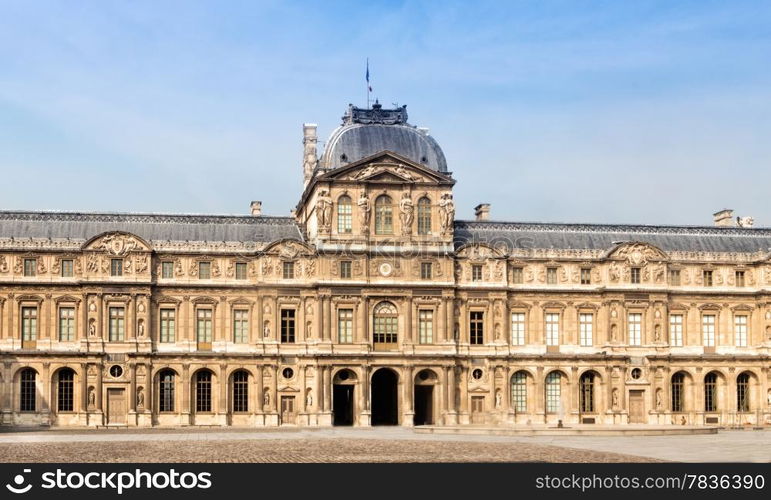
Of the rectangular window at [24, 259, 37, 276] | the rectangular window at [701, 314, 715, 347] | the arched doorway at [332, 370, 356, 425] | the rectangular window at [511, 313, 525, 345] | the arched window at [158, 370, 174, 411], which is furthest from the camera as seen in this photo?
the rectangular window at [701, 314, 715, 347]

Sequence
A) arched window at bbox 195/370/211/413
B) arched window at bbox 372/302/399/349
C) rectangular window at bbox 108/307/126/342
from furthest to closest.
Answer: arched window at bbox 372/302/399/349
arched window at bbox 195/370/211/413
rectangular window at bbox 108/307/126/342

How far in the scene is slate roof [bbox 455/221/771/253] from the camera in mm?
84375

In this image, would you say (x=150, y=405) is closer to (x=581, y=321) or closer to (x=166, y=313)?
(x=166, y=313)

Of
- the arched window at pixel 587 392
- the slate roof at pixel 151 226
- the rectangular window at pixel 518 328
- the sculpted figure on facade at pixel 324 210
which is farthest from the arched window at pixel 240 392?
the arched window at pixel 587 392

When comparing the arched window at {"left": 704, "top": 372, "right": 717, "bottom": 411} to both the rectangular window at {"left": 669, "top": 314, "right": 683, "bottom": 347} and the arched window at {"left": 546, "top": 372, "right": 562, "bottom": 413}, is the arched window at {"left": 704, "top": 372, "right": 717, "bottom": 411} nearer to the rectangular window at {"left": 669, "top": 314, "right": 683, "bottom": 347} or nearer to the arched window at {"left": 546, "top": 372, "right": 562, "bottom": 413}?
the rectangular window at {"left": 669, "top": 314, "right": 683, "bottom": 347}

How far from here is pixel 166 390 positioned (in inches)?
3103

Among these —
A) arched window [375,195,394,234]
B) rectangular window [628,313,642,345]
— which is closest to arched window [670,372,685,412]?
rectangular window [628,313,642,345]

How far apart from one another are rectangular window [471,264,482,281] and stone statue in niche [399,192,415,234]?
4.91m

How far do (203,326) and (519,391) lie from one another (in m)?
20.5

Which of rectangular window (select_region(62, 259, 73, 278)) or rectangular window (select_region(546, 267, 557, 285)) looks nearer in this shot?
rectangular window (select_region(62, 259, 73, 278))

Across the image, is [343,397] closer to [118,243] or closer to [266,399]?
[266,399]
